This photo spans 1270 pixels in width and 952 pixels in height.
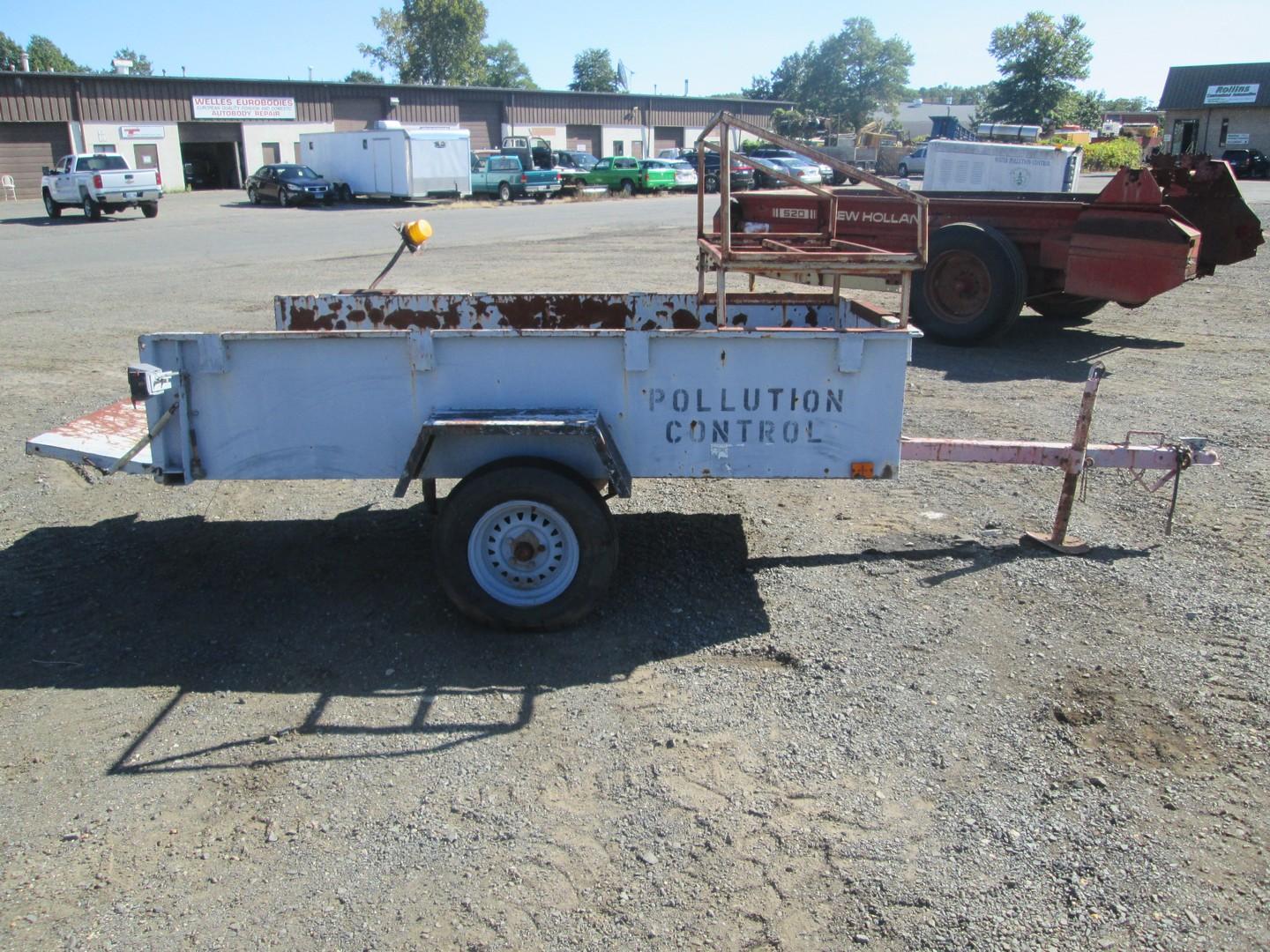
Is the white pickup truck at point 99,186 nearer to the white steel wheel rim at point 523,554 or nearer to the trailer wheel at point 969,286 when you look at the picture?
the trailer wheel at point 969,286

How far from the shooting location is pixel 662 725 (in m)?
3.79

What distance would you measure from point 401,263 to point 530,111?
130 feet

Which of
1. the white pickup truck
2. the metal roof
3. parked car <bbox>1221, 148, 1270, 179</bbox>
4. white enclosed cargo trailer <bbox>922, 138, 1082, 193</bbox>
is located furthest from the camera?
the metal roof

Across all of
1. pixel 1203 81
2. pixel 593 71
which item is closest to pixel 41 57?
pixel 593 71

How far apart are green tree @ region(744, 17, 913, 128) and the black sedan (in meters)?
74.6

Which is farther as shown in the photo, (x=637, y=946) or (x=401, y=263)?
(x=401, y=263)

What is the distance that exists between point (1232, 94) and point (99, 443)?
6114cm

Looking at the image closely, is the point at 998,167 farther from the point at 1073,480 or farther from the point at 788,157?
the point at 788,157

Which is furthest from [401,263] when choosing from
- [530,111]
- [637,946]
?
[530,111]

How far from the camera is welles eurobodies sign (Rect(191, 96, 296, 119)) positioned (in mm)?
43188

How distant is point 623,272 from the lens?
52.3 ft

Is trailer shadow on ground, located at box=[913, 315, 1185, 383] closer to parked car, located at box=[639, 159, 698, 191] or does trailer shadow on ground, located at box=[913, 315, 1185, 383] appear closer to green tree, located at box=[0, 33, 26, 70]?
parked car, located at box=[639, 159, 698, 191]

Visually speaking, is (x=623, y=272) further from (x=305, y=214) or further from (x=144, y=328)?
(x=305, y=214)

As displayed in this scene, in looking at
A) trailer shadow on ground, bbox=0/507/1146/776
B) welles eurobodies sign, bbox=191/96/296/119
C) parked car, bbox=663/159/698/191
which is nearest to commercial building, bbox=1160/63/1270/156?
parked car, bbox=663/159/698/191
